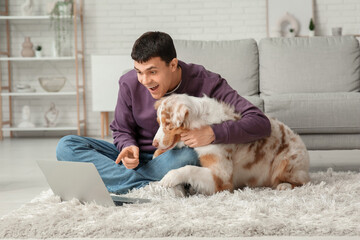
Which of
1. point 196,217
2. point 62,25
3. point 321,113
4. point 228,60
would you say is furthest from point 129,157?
point 62,25

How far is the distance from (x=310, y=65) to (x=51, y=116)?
3.53 m

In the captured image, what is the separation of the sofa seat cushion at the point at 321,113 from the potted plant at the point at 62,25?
372cm

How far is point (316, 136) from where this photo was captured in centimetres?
334

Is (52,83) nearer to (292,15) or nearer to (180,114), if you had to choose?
(292,15)

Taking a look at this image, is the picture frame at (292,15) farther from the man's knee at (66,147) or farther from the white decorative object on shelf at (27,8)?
the man's knee at (66,147)

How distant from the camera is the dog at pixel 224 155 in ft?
7.31

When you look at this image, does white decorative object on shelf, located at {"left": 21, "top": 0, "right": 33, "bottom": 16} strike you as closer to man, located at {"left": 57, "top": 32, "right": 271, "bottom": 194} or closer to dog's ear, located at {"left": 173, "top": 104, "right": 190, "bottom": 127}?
man, located at {"left": 57, "top": 32, "right": 271, "bottom": 194}

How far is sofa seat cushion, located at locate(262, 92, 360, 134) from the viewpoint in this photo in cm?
331

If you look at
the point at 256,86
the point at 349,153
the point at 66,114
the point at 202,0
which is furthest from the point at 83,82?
the point at 349,153

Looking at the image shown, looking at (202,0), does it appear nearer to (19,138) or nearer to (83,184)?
(19,138)

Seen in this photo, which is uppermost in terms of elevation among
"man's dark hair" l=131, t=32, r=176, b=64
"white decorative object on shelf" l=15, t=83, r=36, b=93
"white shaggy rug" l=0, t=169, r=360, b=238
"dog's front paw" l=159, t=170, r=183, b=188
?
"man's dark hair" l=131, t=32, r=176, b=64

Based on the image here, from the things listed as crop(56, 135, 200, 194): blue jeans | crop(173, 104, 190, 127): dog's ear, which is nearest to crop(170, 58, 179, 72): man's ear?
crop(173, 104, 190, 127): dog's ear

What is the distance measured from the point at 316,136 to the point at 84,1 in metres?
4.15

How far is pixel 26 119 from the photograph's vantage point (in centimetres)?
645
